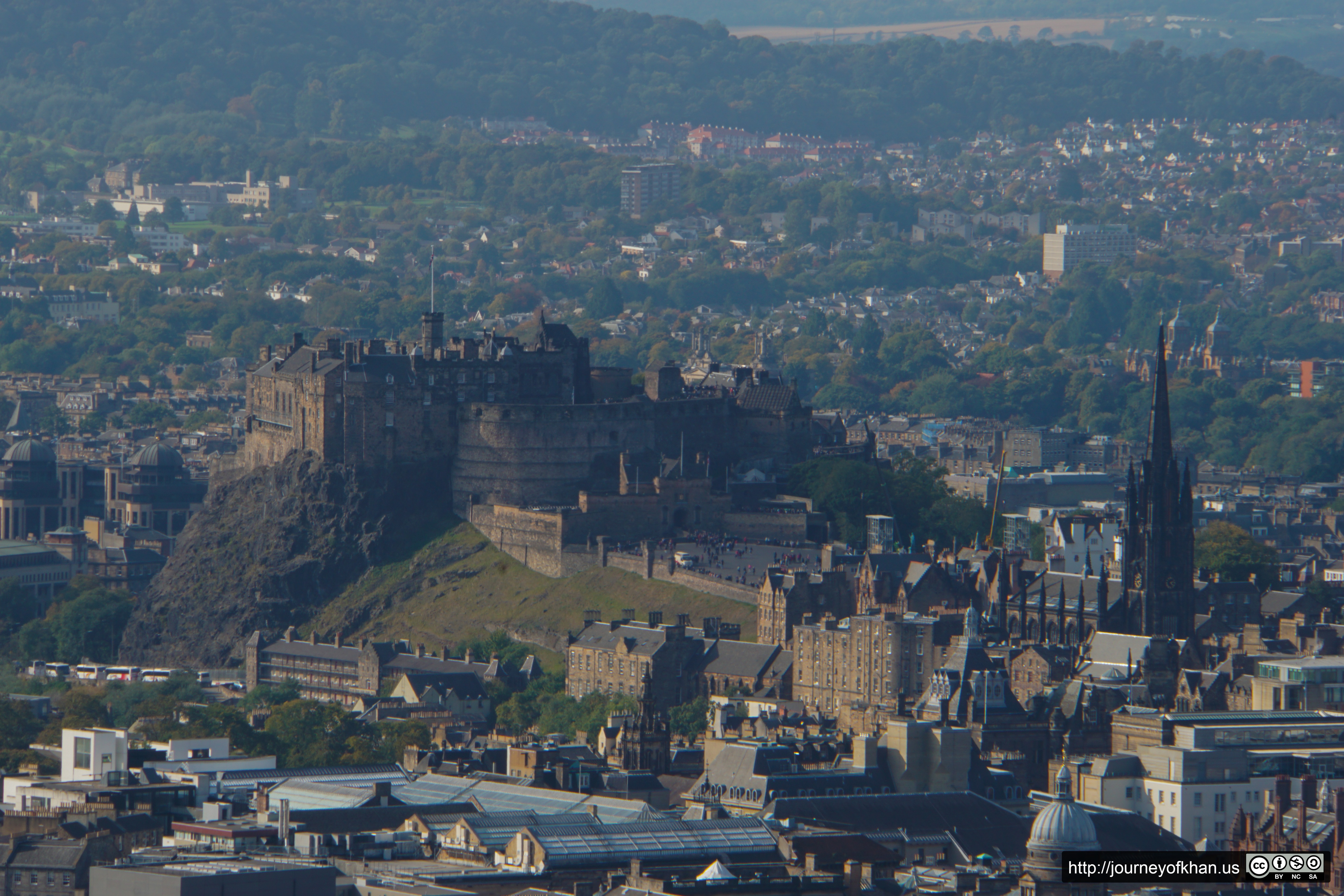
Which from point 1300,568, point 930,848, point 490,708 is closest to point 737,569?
point 490,708

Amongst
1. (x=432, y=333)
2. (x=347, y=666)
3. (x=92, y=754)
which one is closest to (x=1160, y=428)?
(x=347, y=666)

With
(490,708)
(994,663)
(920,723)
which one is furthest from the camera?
(490,708)

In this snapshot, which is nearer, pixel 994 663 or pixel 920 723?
pixel 920 723

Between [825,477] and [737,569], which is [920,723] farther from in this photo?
[825,477]

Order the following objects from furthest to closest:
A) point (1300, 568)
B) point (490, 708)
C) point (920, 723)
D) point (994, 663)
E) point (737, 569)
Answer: point (1300, 568) → point (737, 569) → point (490, 708) → point (994, 663) → point (920, 723)

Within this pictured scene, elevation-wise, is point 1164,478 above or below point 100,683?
above

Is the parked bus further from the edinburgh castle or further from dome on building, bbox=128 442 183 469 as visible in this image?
dome on building, bbox=128 442 183 469

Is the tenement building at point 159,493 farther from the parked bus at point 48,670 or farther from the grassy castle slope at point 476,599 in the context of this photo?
the grassy castle slope at point 476,599

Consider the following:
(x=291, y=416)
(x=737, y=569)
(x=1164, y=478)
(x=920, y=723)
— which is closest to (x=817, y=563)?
(x=737, y=569)
